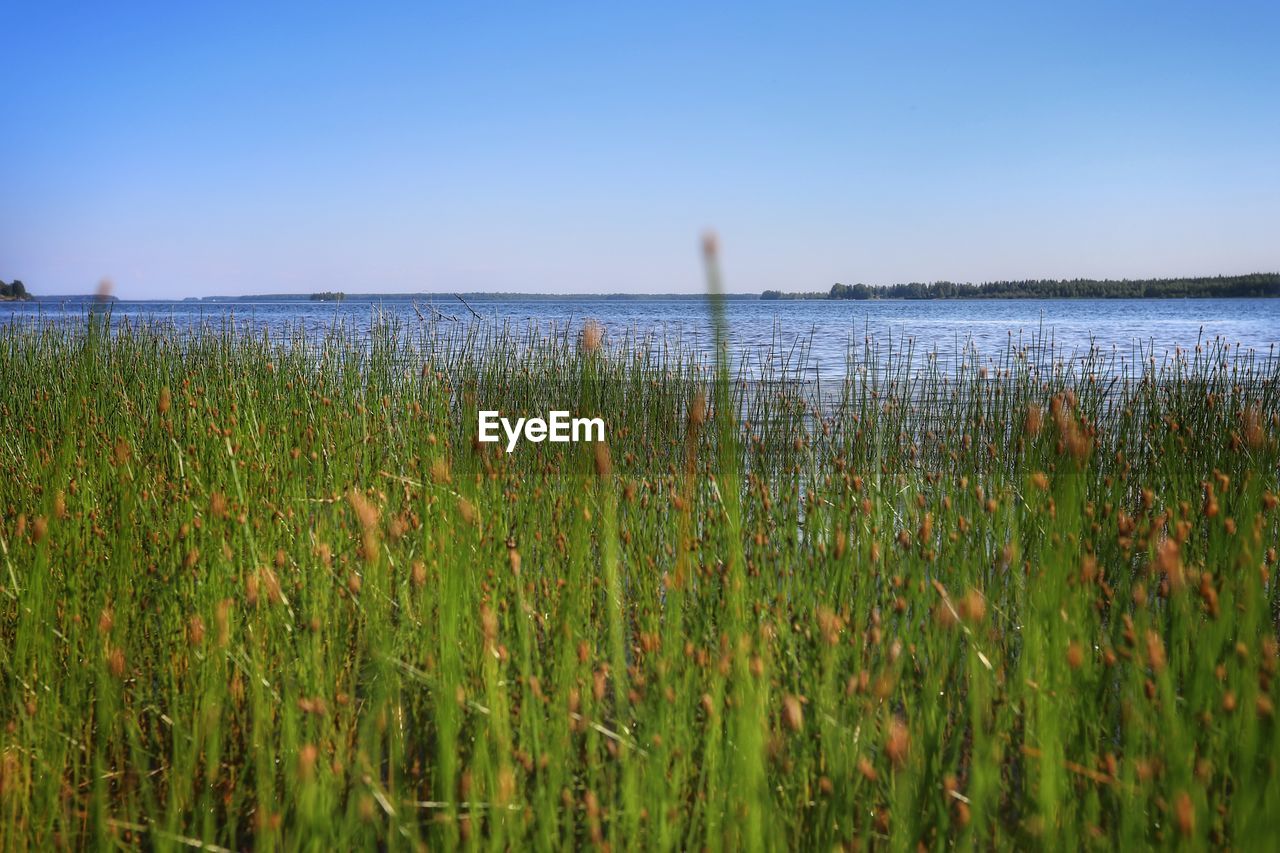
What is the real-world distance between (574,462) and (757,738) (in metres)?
2.60

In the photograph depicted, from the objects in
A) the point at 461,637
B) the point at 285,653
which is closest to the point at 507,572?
the point at 461,637

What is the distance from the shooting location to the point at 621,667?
1.72 meters

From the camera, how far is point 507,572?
2.57 m

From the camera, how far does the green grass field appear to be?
145cm

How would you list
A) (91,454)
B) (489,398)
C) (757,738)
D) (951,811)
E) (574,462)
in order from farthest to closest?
(489,398), (574,462), (91,454), (951,811), (757,738)

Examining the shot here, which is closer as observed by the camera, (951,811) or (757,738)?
(757,738)

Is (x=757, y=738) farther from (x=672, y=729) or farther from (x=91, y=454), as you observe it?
(x=91, y=454)

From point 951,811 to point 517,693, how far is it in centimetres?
97

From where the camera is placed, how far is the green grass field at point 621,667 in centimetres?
145

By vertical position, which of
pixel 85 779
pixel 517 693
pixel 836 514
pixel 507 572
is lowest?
pixel 85 779

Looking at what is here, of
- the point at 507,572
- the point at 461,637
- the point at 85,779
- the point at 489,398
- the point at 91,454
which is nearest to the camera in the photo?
the point at 85,779

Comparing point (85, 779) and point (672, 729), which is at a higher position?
point (672, 729)

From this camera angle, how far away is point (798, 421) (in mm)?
4426

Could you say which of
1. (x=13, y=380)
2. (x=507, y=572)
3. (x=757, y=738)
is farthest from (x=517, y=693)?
(x=13, y=380)
